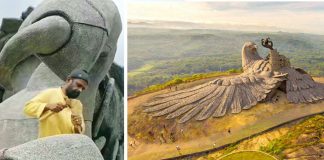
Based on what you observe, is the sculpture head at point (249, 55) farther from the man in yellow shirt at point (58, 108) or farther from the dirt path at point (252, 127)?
the man in yellow shirt at point (58, 108)

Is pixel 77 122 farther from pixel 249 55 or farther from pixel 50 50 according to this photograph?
pixel 249 55

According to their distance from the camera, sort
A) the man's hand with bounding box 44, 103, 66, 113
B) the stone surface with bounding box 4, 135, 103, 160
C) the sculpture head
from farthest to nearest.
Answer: the sculpture head, the man's hand with bounding box 44, 103, 66, 113, the stone surface with bounding box 4, 135, 103, 160

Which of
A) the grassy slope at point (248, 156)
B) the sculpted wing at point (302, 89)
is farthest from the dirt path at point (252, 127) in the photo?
the grassy slope at point (248, 156)

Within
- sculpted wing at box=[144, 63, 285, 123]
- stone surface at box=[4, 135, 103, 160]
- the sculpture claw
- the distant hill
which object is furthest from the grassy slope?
stone surface at box=[4, 135, 103, 160]

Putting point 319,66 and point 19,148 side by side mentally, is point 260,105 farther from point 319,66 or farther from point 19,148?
point 19,148

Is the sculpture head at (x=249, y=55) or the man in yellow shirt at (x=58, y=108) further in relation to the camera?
the sculpture head at (x=249, y=55)

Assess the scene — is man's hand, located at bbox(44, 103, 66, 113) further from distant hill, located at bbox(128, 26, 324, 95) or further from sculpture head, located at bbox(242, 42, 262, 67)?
sculpture head, located at bbox(242, 42, 262, 67)

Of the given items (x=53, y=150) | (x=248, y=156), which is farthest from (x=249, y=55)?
(x=53, y=150)
